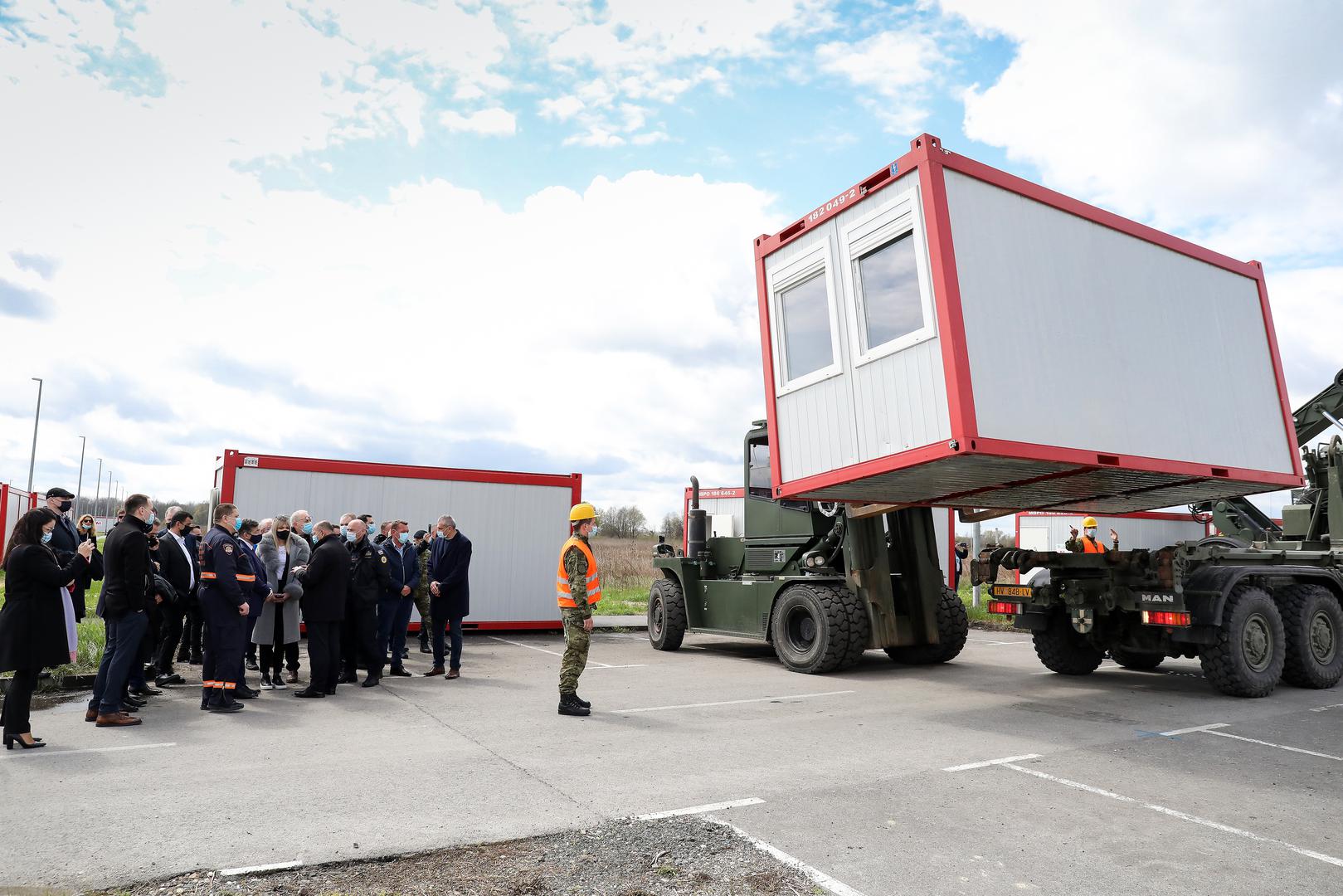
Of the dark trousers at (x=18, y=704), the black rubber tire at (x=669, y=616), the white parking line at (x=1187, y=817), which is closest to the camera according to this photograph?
the white parking line at (x=1187, y=817)

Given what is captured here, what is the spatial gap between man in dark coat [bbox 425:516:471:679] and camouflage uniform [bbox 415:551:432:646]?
4.75 feet

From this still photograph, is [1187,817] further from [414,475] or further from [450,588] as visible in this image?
[414,475]

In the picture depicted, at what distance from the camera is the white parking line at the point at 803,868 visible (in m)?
3.69

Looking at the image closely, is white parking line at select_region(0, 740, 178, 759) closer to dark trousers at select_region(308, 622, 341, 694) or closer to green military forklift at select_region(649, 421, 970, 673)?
dark trousers at select_region(308, 622, 341, 694)

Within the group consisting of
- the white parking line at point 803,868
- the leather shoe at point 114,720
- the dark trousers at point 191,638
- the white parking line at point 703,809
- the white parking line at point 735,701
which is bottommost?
the white parking line at point 803,868

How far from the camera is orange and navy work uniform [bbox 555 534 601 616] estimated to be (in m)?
7.69

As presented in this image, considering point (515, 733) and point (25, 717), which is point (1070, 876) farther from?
point (25, 717)

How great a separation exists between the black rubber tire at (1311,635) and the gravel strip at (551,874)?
7.95 m

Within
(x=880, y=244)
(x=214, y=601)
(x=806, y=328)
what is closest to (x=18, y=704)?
(x=214, y=601)

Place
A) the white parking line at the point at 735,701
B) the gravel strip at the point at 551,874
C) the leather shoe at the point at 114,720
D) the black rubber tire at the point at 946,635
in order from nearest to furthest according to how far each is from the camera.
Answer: the gravel strip at the point at 551,874 → the leather shoe at the point at 114,720 → the white parking line at the point at 735,701 → the black rubber tire at the point at 946,635

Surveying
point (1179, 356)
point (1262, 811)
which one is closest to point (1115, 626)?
point (1179, 356)

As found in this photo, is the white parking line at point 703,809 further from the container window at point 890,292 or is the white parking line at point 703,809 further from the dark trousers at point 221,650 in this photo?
the dark trousers at point 221,650

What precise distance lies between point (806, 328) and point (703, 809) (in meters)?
4.44

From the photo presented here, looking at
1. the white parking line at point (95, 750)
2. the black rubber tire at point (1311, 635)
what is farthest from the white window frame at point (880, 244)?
the white parking line at point (95, 750)
